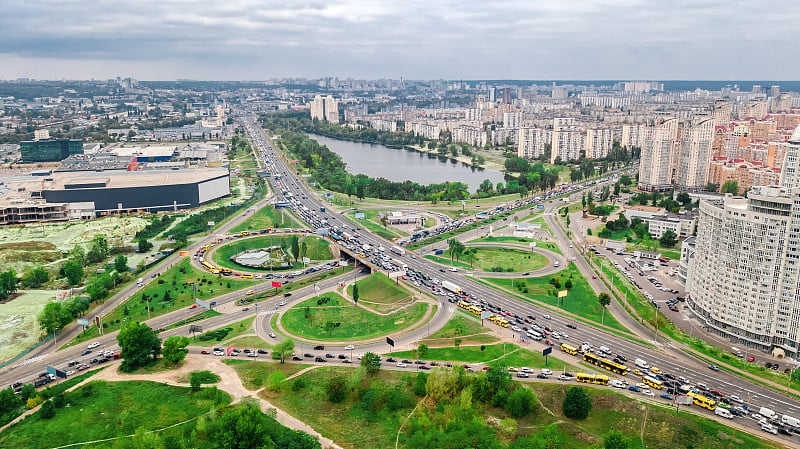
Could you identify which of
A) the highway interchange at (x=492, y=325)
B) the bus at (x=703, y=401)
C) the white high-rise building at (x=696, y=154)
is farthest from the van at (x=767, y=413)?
the white high-rise building at (x=696, y=154)

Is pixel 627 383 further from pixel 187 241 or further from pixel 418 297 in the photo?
pixel 187 241

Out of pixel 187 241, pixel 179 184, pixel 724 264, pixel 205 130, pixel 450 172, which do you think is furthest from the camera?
pixel 205 130

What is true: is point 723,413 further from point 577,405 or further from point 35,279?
point 35,279

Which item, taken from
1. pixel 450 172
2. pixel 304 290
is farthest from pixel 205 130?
pixel 304 290

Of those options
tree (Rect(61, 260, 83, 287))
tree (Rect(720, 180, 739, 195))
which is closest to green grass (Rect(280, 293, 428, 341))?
tree (Rect(61, 260, 83, 287))

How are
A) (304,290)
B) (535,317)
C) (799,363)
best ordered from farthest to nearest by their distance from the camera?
(304,290) < (535,317) < (799,363)

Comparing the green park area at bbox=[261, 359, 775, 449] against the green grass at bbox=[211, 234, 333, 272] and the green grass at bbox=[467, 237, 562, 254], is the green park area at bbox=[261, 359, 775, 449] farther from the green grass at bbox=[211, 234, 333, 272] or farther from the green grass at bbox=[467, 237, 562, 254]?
the green grass at bbox=[467, 237, 562, 254]

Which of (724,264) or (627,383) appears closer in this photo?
(627,383)
